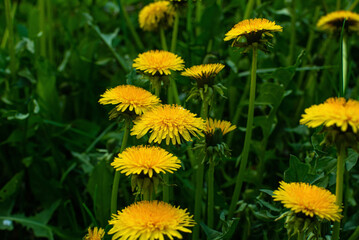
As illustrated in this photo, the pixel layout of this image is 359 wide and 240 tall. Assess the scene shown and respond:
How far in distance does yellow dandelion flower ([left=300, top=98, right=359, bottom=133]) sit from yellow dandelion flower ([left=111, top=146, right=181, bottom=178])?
26 cm

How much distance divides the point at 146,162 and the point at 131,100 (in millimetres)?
167

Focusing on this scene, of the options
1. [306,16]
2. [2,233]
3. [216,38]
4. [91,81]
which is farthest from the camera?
[306,16]

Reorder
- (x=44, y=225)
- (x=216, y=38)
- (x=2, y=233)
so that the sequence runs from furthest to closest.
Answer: (x=216, y=38)
(x=2, y=233)
(x=44, y=225)

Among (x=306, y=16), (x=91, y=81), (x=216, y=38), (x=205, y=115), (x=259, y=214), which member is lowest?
(x=259, y=214)

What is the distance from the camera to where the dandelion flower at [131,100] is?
0.88 meters

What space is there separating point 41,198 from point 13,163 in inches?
8.0

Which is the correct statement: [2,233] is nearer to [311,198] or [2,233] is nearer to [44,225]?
[44,225]

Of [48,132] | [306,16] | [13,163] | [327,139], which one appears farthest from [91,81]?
[327,139]

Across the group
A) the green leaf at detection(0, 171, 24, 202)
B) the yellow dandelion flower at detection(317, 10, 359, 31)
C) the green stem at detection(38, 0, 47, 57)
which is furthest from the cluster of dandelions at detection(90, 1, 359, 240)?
the green stem at detection(38, 0, 47, 57)

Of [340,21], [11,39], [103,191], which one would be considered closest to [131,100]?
[103,191]

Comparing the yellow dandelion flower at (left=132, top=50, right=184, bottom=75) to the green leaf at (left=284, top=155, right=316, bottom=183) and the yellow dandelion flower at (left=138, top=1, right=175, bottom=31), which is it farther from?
the yellow dandelion flower at (left=138, top=1, right=175, bottom=31)

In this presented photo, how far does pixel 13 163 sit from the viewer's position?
59.4 inches

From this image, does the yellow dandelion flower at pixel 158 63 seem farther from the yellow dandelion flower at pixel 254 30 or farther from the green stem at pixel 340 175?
the green stem at pixel 340 175

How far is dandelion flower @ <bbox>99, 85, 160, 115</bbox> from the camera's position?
88 cm
